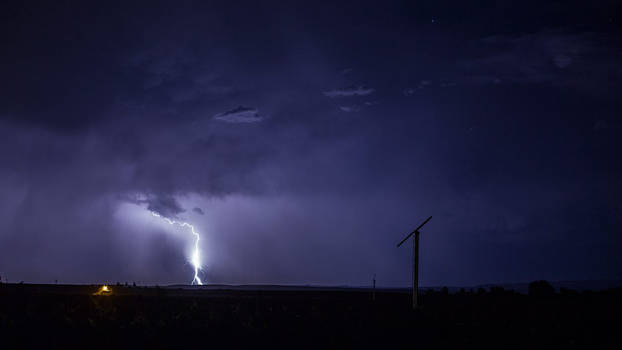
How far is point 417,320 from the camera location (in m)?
34.5

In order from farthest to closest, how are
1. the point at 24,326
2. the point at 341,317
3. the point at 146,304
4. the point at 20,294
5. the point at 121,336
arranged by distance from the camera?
the point at 20,294 < the point at 146,304 < the point at 341,317 < the point at 24,326 < the point at 121,336

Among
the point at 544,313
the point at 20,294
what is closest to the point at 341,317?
the point at 544,313

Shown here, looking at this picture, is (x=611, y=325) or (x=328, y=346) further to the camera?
(x=611, y=325)

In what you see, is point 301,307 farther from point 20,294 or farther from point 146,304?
point 20,294

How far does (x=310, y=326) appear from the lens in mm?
32750

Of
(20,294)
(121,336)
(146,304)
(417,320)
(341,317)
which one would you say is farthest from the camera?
(20,294)

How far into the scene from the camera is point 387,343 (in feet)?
93.2

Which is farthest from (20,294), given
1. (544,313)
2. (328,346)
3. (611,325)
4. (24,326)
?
(611,325)

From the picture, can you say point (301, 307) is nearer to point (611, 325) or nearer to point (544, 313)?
point (544, 313)

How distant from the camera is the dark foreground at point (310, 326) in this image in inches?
1083

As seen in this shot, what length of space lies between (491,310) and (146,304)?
24946 millimetres

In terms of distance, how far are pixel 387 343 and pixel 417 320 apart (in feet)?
21.8

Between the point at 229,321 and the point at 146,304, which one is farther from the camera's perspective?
the point at 146,304

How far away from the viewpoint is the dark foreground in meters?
27.5
